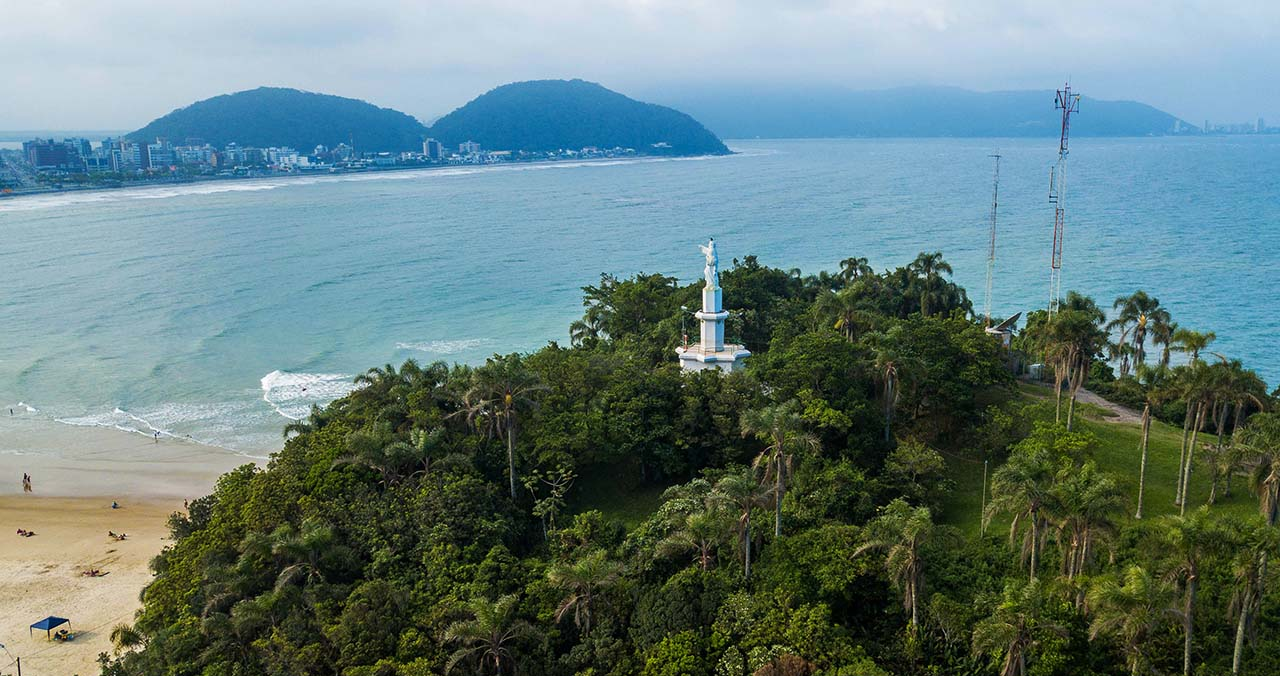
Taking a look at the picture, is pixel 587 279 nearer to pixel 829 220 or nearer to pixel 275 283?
pixel 275 283

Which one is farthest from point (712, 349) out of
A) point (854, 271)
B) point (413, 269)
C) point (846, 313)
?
point (413, 269)

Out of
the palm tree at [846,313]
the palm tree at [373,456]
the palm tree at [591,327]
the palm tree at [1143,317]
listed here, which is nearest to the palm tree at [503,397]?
the palm tree at [373,456]

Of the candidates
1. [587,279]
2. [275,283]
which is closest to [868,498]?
[587,279]

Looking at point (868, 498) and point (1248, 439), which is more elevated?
point (1248, 439)

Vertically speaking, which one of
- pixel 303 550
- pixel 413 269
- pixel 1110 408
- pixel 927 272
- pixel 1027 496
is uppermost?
pixel 927 272

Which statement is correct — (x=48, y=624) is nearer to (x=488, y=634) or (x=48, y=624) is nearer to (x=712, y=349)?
(x=488, y=634)

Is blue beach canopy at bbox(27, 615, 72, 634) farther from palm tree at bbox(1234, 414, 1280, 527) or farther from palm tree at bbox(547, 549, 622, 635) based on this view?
palm tree at bbox(1234, 414, 1280, 527)
